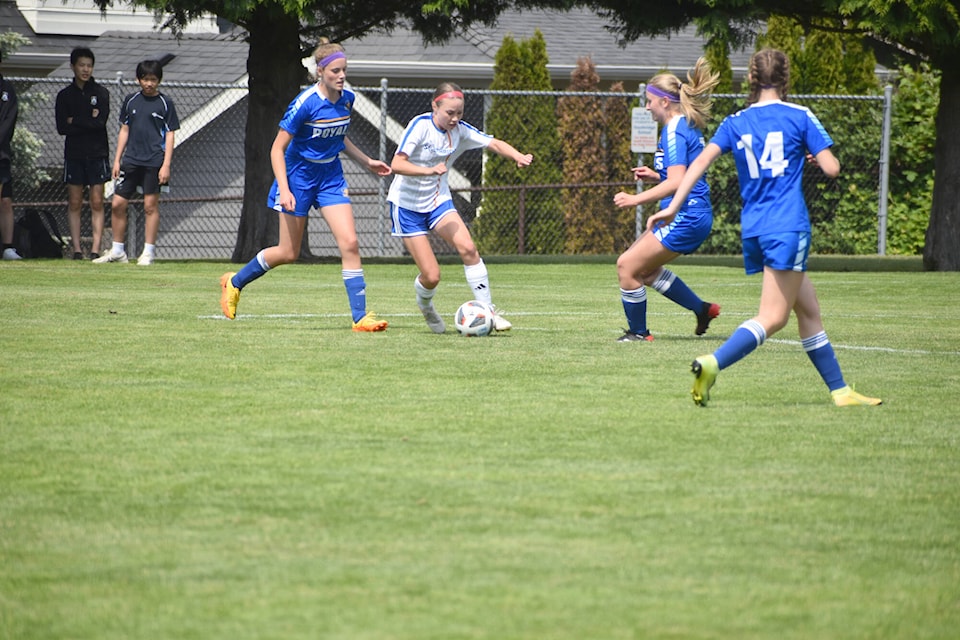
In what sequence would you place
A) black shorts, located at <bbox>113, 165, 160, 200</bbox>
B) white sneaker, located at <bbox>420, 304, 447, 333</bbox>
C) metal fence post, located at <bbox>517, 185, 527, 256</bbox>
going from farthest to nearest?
metal fence post, located at <bbox>517, 185, 527, 256</bbox> → black shorts, located at <bbox>113, 165, 160, 200</bbox> → white sneaker, located at <bbox>420, 304, 447, 333</bbox>

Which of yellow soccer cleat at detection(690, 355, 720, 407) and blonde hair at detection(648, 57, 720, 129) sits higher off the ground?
blonde hair at detection(648, 57, 720, 129)

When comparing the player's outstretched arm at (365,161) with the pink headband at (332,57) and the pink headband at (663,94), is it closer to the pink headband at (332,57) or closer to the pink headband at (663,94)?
the pink headband at (332,57)

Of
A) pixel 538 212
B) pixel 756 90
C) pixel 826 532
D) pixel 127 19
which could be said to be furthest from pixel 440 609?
pixel 127 19

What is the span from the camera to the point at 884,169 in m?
24.6

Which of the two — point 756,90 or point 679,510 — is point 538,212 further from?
point 679,510

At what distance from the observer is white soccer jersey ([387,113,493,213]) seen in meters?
10.7

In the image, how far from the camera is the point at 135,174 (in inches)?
734

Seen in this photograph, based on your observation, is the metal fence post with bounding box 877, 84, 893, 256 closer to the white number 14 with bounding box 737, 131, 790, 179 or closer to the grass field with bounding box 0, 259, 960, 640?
the grass field with bounding box 0, 259, 960, 640

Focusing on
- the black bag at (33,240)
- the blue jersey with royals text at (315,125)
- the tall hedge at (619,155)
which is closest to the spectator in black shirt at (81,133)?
the black bag at (33,240)

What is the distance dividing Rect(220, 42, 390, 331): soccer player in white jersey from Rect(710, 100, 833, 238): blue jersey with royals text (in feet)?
12.8

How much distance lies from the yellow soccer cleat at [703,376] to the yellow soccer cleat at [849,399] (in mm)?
718

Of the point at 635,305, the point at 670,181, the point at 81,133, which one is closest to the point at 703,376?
the point at 670,181

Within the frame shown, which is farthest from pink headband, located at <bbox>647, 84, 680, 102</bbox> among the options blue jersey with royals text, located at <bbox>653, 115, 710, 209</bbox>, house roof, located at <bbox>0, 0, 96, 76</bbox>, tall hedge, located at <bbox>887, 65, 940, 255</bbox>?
house roof, located at <bbox>0, 0, 96, 76</bbox>

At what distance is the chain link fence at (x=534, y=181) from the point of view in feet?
84.4
